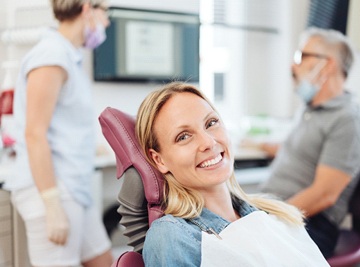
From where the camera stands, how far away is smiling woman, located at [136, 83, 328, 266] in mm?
966

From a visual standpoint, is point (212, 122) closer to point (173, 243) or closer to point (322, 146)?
point (173, 243)

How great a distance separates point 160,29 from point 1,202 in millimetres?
1775

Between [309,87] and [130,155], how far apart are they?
44.7 inches

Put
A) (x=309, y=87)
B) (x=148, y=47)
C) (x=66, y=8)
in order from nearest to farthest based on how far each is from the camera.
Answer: (x=66, y=8), (x=309, y=87), (x=148, y=47)

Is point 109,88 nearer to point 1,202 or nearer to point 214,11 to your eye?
point 214,11

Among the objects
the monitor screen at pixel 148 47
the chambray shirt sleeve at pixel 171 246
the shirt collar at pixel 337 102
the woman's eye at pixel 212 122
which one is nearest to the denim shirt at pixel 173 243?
the chambray shirt sleeve at pixel 171 246

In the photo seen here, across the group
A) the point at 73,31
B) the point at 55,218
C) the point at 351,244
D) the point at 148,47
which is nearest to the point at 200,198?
the point at 55,218

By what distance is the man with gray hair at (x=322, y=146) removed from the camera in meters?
1.79

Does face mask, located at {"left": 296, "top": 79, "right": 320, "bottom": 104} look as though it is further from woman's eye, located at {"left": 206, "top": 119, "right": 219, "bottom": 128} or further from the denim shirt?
the denim shirt

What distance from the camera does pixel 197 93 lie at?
3.69ft

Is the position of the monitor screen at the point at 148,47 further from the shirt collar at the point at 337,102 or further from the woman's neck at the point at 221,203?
the woman's neck at the point at 221,203

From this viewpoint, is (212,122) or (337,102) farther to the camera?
(337,102)

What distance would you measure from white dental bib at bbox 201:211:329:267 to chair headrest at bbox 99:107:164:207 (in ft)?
0.52

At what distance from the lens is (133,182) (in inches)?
42.4
